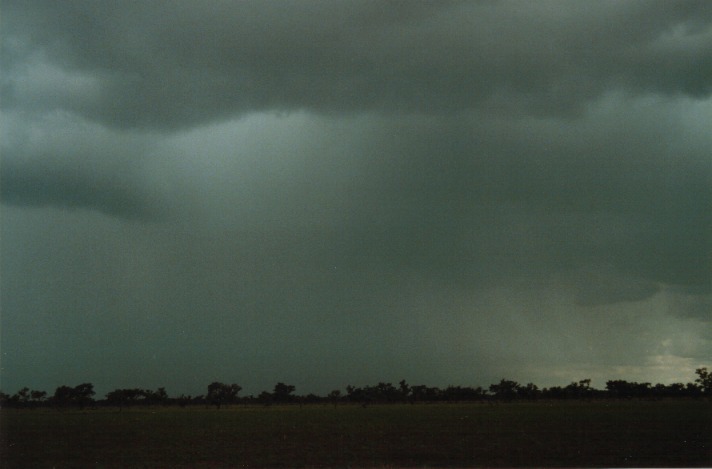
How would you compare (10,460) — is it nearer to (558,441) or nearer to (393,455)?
(393,455)

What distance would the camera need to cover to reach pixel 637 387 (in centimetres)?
18762

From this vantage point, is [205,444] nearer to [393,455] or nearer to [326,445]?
[326,445]

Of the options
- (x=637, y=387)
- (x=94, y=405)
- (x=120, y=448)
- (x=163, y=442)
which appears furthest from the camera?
(x=637, y=387)

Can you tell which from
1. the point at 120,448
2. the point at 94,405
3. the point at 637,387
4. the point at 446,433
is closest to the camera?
the point at 120,448

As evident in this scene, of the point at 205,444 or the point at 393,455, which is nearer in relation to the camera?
the point at 393,455

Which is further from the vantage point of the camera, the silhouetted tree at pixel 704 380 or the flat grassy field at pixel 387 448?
the silhouetted tree at pixel 704 380

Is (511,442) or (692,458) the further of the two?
(511,442)

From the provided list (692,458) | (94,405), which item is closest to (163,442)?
(692,458)

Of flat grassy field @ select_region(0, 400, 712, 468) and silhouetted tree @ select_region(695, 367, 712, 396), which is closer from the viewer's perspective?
flat grassy field @ select_region(0, 400, 712, 468)

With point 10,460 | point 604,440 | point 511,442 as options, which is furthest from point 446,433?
point 10,460

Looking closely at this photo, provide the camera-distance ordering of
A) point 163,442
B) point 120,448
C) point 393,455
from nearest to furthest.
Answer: point 393,455
point 120,448
point 163,442

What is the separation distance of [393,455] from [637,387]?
597ft

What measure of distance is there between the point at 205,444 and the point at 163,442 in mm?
3826

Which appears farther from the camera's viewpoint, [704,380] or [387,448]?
[704,380]
